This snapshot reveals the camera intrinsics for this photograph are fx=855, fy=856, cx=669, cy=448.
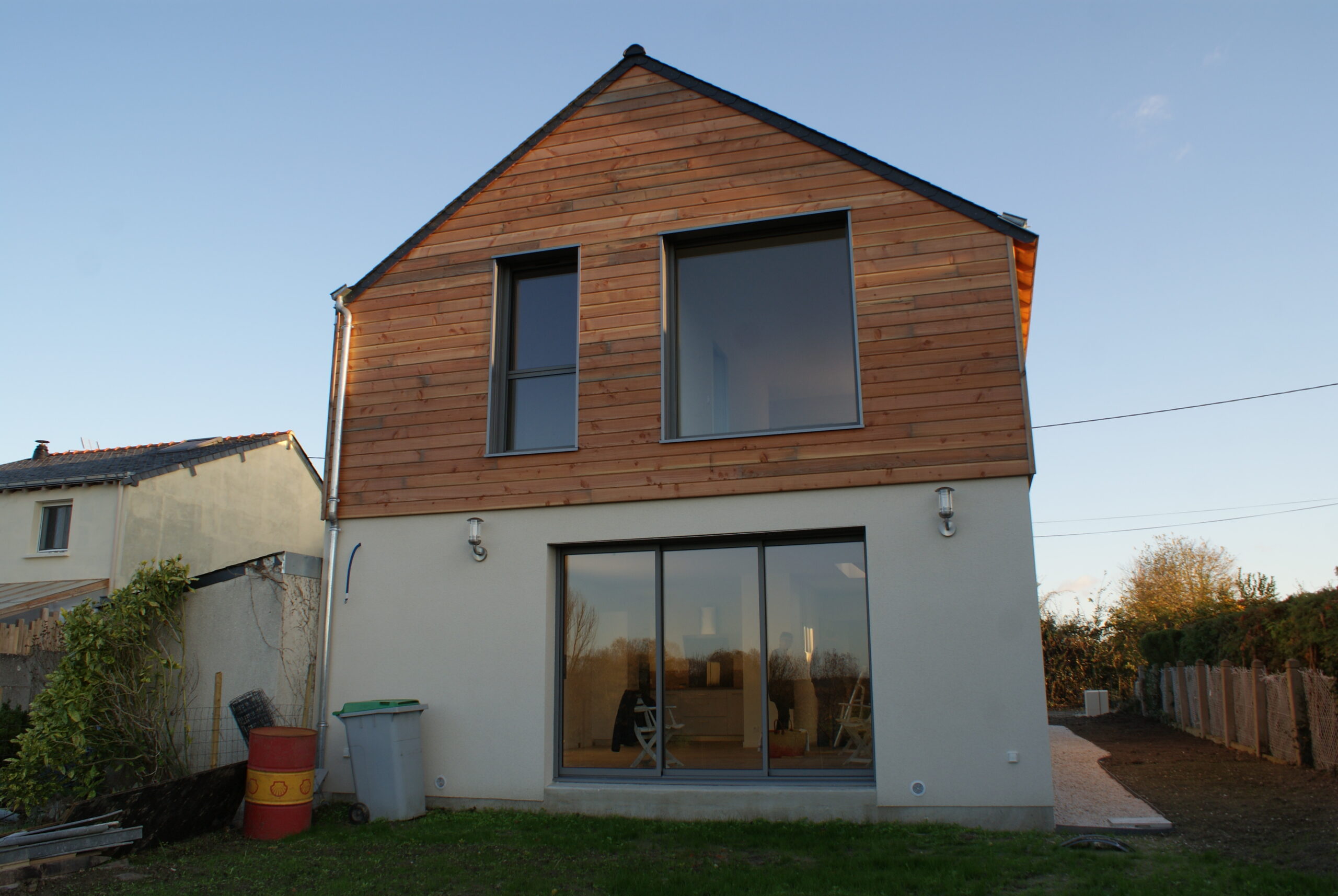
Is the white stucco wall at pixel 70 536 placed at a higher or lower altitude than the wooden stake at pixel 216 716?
higher

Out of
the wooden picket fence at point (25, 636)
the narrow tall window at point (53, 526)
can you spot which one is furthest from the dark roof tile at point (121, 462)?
the wooden picket fence at point (25, 636)

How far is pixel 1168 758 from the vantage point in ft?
34.4

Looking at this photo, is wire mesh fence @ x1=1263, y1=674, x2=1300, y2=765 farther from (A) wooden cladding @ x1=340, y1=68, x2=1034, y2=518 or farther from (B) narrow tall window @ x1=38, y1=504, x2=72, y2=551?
(B) narrow tall window @ x1=38, y1=504, x2=72, y2=551

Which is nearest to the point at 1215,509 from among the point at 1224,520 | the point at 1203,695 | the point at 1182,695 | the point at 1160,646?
the point at 1224,520

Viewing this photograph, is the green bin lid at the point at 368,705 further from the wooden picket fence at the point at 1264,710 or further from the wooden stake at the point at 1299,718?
the wooden stake at the point at 1299,718

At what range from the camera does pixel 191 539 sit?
18.0 meters

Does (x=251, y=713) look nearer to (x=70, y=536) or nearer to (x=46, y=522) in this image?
(x=70, y=536)

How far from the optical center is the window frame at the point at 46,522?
16969 millimetres

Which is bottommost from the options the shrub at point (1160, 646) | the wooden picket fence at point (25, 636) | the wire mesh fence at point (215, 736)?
the wire mesh fence at point (215, 736)

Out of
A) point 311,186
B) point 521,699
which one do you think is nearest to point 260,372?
point 311,186

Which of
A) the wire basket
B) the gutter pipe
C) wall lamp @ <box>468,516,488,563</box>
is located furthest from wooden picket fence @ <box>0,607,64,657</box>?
wall lamp @ <box>468,516,488,563</box>

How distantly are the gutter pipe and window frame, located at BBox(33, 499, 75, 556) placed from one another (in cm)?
1196

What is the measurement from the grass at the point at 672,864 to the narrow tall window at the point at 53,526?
13670 millimetres

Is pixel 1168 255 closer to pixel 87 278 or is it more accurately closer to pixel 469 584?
pixel 469 584
